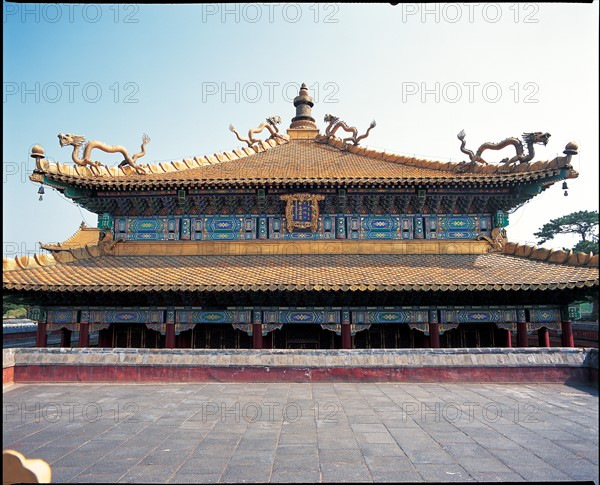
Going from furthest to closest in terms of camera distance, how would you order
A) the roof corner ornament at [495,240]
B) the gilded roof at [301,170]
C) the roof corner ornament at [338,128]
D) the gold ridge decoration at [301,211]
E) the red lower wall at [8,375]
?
the roof corner ornament at [338,128] → the gold ridge decoration at [301,211] → the roof corner ornament at [495,240] → the gilded roof at [301,170] → the red lower wall at [8,375]

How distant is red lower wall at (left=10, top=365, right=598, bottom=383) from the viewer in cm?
912

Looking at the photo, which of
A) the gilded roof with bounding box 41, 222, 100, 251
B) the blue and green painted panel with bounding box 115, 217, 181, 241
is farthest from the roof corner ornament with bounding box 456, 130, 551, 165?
the gilded roof with bounding box 41, 222, 100, 251

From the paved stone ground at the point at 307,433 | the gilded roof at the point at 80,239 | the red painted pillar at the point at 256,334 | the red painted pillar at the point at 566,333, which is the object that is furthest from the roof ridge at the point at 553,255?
the gilded roof at the point at 80,239

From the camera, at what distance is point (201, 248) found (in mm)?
14055

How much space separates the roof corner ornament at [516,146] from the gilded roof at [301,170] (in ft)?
0.99

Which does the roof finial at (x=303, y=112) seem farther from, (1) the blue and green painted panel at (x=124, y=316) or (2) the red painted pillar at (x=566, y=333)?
(2) the red painted pillar at (x=566, y=333)

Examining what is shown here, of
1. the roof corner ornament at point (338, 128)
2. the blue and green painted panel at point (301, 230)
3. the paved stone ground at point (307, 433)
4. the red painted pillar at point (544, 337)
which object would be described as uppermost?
the roof corner ornament at point (338, 128)

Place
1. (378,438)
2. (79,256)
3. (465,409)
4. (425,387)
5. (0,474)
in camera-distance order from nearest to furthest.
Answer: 1. (0,474)
2. (378,438)
3. (465,409)
4. (425,387)
5. (79,256)

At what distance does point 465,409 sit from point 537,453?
2.05 meters

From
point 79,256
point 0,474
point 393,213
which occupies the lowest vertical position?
point 0,474

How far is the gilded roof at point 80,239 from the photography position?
2798 cm

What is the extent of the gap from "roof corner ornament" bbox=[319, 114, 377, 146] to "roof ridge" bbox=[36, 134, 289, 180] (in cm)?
202

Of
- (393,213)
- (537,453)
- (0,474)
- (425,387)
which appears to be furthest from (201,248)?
(0,474)

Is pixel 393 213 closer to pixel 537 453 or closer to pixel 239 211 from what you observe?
pixel 239 211
